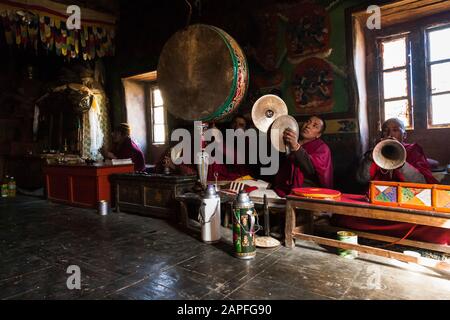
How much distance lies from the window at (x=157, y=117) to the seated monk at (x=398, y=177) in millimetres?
4424

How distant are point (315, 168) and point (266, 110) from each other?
100 centimetres

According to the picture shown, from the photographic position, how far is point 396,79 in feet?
12.7

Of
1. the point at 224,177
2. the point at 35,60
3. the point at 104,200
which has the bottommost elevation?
the point at 104,200

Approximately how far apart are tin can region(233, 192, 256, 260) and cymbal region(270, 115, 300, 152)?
3.62ft

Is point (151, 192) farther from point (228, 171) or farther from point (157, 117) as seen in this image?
point (157, 117)

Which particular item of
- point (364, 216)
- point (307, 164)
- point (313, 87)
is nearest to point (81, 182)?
point (307, 164)

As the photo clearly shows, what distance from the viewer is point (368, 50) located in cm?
405

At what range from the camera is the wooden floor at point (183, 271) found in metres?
2.14

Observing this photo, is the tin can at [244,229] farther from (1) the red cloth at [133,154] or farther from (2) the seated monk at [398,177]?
(1) the red cloth at [133,154]

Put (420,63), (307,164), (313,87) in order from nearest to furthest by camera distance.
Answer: (307,164)
(420,63)
(313,87)
